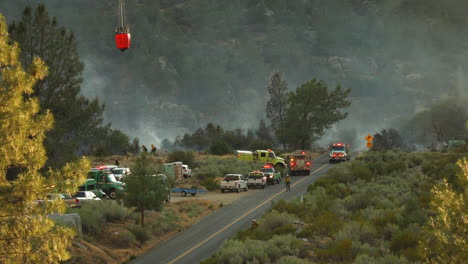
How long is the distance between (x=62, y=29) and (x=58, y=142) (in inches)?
416

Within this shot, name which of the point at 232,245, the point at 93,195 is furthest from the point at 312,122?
the point at 232,245

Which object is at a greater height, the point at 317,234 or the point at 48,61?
the point at 48,61

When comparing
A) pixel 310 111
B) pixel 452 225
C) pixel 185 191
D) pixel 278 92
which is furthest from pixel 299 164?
pixel 278 92

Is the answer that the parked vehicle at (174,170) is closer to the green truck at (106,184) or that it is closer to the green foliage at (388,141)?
the green truck at (106,184)

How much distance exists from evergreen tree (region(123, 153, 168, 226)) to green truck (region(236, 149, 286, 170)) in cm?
3695

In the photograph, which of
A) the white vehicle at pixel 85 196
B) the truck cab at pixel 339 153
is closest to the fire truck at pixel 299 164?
the truck cab at pixel 339 153

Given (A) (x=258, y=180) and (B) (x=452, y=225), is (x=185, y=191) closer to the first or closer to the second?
(A) (x=258, y=180)

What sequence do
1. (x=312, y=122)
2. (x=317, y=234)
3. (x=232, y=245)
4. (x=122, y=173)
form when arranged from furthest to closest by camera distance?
(x=312, y=122) → (x=122, y=173) → (x=317, y=234) → (x=232, y=245)

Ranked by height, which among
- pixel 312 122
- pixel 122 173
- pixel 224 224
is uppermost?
pixel 312 122

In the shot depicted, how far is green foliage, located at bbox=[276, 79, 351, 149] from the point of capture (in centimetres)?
11956

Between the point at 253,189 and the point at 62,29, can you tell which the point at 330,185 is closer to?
the point at 253,189

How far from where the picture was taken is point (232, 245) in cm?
2825

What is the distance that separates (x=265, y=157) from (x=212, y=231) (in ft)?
134

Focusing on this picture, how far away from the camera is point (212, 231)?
41.3 m
